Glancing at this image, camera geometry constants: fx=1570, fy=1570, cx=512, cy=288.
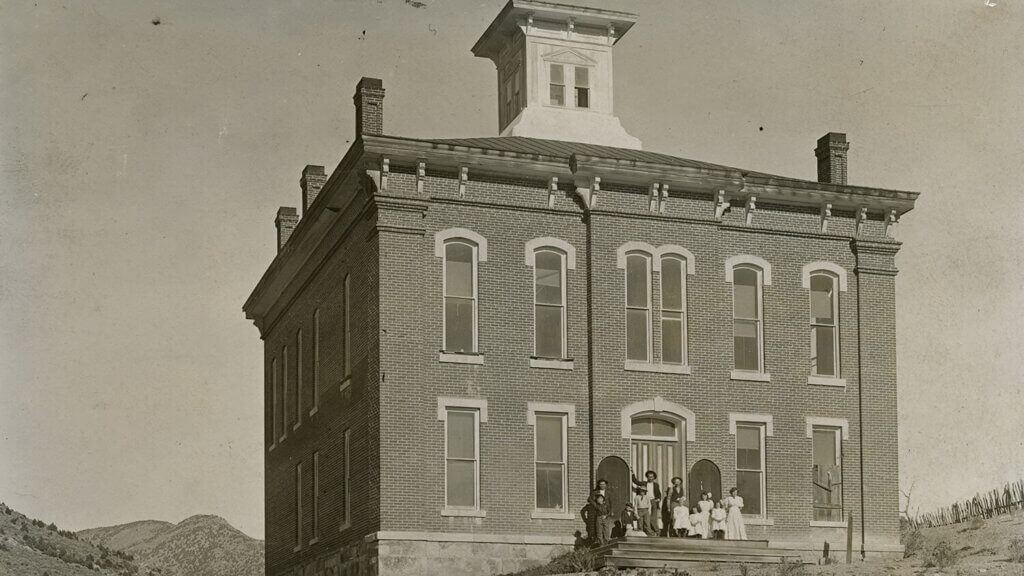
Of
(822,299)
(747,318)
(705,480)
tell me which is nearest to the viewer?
(705,480)

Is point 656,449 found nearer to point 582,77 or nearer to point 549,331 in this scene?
point 549,331

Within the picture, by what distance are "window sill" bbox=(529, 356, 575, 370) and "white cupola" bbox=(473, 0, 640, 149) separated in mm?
8712

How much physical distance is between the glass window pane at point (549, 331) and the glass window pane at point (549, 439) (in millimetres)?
1384

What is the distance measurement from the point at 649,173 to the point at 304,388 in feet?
37.7

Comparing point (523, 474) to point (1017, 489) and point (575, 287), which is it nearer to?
point (575, 287)

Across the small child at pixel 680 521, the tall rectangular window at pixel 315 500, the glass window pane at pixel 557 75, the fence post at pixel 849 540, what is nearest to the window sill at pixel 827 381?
the fence post at pixel 849 540

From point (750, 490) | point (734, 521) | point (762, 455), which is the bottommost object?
point (734, 521)

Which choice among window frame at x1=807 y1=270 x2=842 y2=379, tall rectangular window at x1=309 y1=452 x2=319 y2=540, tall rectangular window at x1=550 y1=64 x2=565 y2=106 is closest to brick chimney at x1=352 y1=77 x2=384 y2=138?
tall rectangular window at x1=550 y1=64 x2=565 y2=106

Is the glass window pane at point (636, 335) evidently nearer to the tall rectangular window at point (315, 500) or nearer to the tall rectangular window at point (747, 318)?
the tall rectangular window at point (747, 318)

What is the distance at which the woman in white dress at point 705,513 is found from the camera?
32344mm

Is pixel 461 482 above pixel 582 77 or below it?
below

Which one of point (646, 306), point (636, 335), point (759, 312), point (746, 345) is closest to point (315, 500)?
→ point (636, 335)

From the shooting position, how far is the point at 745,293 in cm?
3541

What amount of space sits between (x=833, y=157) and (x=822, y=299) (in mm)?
3886
